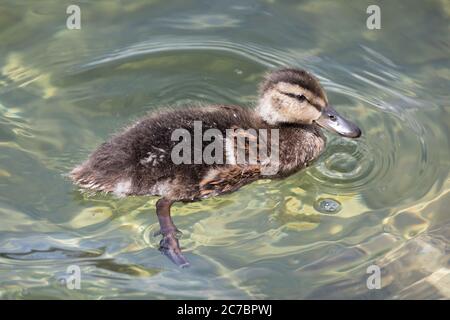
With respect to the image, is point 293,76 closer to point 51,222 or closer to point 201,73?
point 201,73

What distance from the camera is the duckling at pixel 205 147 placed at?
14.3 feet

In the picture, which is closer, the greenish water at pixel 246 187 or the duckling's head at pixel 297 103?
the greenish water at pixel 246 187

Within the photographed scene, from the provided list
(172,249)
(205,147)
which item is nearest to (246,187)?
(205,147)

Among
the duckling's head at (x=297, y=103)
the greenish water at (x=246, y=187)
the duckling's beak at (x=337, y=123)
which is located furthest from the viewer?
the duckling's beak at (x=337, y=123)

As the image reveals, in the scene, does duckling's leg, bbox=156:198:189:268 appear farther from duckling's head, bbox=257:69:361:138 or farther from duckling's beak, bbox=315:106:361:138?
duckling's beak, bbox=315:106:361:138

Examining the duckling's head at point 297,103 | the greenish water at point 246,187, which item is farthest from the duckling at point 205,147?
the greenish water at point 246,187

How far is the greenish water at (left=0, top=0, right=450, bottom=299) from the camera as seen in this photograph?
4.16 meters

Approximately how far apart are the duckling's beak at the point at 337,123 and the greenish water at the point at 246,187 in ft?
0.70

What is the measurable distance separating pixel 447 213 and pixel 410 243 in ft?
1.19

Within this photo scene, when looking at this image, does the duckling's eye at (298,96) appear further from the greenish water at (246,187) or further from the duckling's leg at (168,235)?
the duckling's leg at (168,235)

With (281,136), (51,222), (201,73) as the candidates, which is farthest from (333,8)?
(51,222)

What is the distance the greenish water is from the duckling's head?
252 mm

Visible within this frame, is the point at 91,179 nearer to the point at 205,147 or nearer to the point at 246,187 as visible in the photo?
the point at 205,147

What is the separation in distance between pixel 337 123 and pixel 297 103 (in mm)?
283
